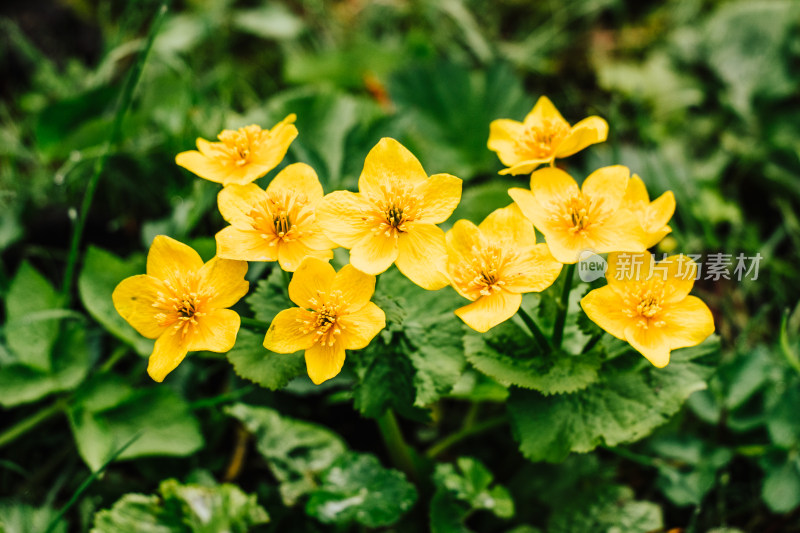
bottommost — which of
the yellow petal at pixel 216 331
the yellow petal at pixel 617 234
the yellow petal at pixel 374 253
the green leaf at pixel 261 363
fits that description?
the green leaf at pixel 261 363

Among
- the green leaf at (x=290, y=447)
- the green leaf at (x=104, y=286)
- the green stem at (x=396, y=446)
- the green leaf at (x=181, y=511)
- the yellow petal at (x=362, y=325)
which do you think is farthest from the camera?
the green leaf at (x=104, y=286)

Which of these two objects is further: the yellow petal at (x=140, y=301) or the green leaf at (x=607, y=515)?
the green leaf at (x=607, y=515)

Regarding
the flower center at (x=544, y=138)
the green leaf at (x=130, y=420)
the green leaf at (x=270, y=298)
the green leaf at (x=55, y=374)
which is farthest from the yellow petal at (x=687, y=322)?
the green leaf at (x=55, y=374)

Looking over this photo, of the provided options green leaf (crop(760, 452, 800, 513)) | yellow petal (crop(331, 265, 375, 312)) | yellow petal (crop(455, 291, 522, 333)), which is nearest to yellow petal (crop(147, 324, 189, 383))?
yellow petal (crop(331, 265, 375, 312))

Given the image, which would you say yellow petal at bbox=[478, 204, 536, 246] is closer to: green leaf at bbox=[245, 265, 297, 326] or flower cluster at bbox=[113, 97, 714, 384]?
flower cluster at bbox=[113, 97, 714, 384]

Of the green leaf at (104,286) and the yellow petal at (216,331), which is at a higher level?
the yellow petal at (216,331)

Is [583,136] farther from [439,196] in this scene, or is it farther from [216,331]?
[216,331]

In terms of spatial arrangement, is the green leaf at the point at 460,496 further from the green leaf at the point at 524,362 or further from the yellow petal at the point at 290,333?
the yellow petal at the point at 290,333

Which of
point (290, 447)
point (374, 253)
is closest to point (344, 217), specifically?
point (374, 253)
